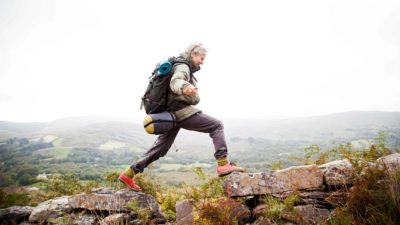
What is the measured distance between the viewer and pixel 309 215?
397 centimetres

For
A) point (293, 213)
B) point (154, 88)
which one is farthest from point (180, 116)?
point (293, 213)

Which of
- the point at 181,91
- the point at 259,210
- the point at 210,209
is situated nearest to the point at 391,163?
the point at 259,210

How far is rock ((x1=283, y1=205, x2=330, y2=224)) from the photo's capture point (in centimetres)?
377

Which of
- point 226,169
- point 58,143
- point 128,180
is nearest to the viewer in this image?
point 226,169

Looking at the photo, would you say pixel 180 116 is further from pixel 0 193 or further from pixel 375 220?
pixel 0 193

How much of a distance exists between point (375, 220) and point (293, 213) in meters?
1.03

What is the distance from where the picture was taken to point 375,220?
317 centimetres

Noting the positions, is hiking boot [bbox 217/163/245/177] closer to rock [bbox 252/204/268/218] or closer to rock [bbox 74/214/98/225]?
rock [bbox 252/204/268/218]

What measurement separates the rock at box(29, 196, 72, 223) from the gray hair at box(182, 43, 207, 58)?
3699mm

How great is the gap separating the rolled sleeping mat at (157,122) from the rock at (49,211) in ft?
7.70

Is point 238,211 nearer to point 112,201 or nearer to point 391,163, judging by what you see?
point 112,201

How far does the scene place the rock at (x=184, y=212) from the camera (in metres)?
4.36

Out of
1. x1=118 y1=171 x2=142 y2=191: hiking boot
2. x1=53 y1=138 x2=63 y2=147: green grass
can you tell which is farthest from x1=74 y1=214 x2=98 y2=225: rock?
x1=53 y1=138 x2=63 y2=147: green grass

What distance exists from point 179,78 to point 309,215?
9.60ft
